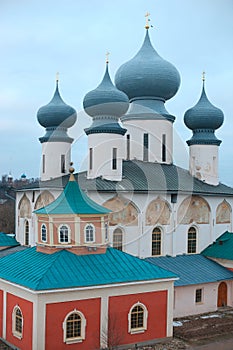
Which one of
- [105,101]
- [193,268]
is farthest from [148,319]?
[105,101]

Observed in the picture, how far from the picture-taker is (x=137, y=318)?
1445 centimetres

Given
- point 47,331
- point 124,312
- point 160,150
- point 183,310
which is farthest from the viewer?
point 160,150

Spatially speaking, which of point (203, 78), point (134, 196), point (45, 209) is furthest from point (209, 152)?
point (45, 209)

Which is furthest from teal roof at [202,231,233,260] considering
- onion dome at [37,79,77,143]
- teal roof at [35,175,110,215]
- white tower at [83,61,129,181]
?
onion dome at [37,79,77,143]

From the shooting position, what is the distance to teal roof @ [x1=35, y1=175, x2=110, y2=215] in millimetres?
15062

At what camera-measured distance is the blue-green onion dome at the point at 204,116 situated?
22.3 metres

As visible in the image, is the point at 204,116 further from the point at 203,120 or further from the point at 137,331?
the point at 137,331

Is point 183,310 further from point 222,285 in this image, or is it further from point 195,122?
point 195,122

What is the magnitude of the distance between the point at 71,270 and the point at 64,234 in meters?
1.43

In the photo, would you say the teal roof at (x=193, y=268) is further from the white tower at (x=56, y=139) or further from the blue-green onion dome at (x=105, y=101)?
the white tower at (x=56, y=139)

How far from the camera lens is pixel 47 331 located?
12938mm

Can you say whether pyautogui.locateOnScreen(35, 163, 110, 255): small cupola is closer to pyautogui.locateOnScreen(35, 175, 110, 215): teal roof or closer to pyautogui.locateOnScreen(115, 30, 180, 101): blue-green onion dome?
pyautogui.locateOnScreen(35, 175, 110, 215): teal roof

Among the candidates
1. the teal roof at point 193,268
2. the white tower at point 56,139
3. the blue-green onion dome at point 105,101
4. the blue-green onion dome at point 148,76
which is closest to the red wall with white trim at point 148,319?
the teal roof at point 193,268

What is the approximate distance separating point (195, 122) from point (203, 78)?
245 centimetres
